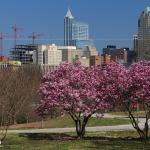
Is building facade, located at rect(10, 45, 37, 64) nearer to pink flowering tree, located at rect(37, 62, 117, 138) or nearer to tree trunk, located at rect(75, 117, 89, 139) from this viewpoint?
tree trunk, located at rect(75, 117, 89, 139)

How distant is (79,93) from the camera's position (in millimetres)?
24391

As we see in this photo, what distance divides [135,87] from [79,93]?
105 inches

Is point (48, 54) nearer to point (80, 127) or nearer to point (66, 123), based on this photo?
point (66, 123)

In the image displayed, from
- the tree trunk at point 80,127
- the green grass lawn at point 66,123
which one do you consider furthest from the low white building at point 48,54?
the tree trunk at point 80,127

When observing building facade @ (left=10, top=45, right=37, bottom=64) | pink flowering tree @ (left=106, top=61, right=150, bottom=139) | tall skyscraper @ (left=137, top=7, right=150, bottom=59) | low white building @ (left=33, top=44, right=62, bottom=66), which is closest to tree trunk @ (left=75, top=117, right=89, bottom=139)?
pink flowering tree @ (left=106, top=61, right=150, bottom=139)

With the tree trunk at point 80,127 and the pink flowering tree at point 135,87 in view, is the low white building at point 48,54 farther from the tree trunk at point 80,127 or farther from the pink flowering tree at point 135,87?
the pink flowering tree at point 135,87

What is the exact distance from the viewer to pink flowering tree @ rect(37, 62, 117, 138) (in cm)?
2433

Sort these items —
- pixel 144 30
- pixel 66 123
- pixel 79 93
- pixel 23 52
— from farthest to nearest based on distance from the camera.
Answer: pixel 23 52 < pixel 144 30 < pixel 66 123 < pixel 79 93

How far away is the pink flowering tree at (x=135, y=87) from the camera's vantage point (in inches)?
899

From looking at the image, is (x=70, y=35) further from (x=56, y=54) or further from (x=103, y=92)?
(x=103, y=92)

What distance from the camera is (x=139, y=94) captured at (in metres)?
22.8

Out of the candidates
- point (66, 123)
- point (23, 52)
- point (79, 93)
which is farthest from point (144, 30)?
point (79, 93)

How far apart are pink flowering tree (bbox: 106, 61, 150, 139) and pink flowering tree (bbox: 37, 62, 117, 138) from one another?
0.65 m

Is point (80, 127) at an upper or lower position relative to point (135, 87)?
lower
